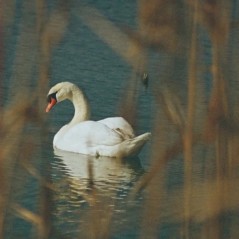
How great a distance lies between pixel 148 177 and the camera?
5.11 feet

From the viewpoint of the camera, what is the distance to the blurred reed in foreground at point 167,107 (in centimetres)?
149

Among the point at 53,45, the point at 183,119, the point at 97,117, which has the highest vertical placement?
the point at 53,45

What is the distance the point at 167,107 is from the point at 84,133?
496 centimetres

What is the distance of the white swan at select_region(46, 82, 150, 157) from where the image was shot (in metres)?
6.22

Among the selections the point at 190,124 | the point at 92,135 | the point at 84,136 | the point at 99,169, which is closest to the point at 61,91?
the point at 84,136

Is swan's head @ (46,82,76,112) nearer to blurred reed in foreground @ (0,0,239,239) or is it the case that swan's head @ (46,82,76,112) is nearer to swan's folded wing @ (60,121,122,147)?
swan's folded wing @ (60,121,122,147)

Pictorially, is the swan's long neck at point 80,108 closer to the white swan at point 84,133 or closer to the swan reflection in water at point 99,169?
the white swan at point 84,133

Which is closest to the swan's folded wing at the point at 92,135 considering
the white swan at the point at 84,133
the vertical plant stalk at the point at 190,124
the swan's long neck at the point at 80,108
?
the white swan at the point at 84,133

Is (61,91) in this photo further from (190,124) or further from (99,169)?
(190,124)

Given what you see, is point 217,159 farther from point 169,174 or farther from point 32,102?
point 32,102

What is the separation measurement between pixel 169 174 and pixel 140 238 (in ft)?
0.37

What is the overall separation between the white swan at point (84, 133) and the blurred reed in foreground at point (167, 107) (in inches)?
166

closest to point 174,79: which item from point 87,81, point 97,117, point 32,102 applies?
point 32,102

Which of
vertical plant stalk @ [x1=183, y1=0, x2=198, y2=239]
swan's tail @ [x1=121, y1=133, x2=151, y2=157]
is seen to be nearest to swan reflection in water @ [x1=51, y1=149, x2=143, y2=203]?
swan's tail @ [x1=121, y1=133, x2=151, y2=157]
